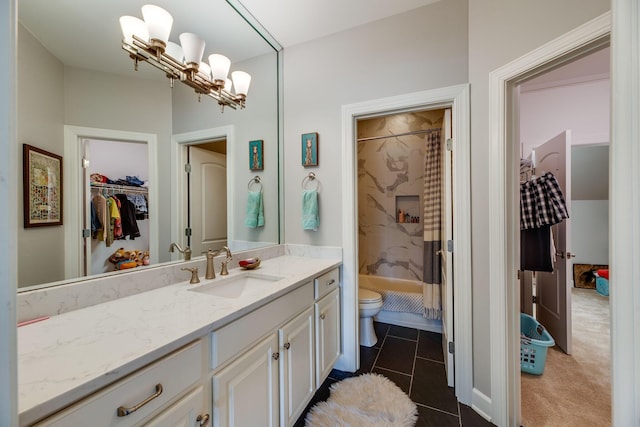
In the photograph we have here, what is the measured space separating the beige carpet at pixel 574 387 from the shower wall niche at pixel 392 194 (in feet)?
4.66

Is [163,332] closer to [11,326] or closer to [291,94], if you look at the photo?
[11,326]

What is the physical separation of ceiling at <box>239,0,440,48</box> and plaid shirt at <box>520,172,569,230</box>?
1599 millimetres

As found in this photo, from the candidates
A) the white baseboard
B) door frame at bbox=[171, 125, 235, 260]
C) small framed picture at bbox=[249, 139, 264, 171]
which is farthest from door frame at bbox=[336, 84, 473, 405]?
door frame at bbox=[171, 125, 235, 260]

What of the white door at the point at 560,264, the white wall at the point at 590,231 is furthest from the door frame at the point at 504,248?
the white wall at the point at 590,231

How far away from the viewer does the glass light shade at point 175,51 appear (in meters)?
1.35

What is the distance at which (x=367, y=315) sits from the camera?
2275 mm

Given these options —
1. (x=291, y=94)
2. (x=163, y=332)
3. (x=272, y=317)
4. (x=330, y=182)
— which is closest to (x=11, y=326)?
(x=163, y=332)

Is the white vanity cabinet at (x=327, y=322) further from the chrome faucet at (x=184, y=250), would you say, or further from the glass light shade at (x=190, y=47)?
the glass light shade at (x=190, y=47)

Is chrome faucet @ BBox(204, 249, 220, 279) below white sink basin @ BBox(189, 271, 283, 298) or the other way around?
the other way around

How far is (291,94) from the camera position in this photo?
2.15m

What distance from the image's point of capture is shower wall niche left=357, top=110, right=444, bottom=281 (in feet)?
10.3

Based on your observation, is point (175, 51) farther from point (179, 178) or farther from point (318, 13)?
point (318, 13)

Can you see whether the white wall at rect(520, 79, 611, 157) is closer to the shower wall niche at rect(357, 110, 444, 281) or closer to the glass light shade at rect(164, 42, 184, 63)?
the shower wall niche at rect(357, 110, 444, 281)

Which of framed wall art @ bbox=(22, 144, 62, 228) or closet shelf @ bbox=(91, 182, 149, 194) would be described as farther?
closet shelf @ bbox=(91, 182, 149, 194)
